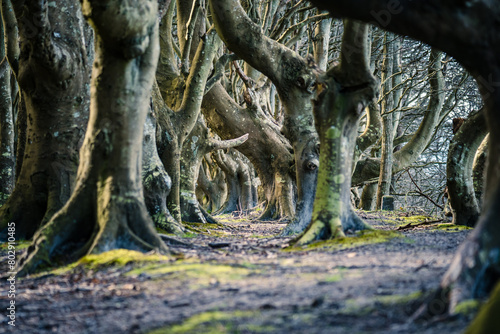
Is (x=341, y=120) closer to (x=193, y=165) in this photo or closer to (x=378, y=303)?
(x=378, y=303)

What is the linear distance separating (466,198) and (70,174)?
614 cm

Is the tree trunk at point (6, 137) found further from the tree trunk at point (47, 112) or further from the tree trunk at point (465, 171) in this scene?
the tree trunk at point (465, 171)

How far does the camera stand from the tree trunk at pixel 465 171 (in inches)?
322

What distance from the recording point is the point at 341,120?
21.0 ft

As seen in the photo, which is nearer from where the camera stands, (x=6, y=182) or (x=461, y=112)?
(x=6, y=182)

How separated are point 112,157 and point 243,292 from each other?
2280mm

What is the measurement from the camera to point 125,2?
4.84 meters

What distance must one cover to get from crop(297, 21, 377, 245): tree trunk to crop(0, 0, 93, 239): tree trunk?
329 cm

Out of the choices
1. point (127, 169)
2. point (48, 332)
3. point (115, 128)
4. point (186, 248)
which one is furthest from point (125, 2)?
point (48, 332)

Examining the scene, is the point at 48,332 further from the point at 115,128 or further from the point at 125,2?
the point at 125,2

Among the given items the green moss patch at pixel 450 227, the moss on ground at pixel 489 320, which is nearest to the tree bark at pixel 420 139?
the green moss patch at pixel 450 227

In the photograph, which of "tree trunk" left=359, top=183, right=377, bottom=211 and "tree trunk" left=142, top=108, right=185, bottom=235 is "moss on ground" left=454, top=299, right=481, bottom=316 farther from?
"tree trunk" left=359, top=183, right=377, bottom=211

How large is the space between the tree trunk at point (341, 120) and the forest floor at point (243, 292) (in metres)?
0.83

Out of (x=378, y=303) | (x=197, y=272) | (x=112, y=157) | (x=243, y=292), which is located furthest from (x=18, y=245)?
(x=378, y=303)
